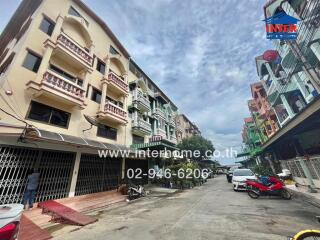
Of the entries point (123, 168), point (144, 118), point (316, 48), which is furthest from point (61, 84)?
point (316, 48)

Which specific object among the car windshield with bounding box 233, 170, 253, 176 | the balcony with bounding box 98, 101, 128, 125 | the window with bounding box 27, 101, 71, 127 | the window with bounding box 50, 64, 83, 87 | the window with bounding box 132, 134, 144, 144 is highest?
the window with bounding box 50, 64, 83, 87

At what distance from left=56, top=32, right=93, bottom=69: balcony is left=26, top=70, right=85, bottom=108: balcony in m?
2.00

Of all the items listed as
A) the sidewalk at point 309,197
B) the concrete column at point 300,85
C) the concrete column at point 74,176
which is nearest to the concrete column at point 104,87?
the concrete column at point 74,176

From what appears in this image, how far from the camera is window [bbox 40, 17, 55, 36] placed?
10041 millimetres

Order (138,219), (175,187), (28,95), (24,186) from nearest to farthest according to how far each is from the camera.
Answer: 1. (138,219)
2. (24,186)
3. (28,95)
4. (175,187)

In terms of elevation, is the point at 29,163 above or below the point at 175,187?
above

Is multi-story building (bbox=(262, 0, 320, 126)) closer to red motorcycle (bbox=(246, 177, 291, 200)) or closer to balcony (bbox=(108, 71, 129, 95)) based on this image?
red motorcycle (bbox=(246, 177, 291, 200))

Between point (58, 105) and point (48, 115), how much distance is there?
2.89 feet

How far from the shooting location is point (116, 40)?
17.6m

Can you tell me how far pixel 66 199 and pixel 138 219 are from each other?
16.6 ft

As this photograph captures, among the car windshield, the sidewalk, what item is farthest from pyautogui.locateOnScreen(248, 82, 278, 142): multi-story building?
the sidewalk

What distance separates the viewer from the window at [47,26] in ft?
32.9

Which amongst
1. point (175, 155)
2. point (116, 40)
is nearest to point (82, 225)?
point (175, 155)

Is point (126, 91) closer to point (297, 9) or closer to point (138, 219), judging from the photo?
point (138, 219)
